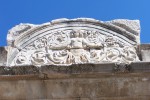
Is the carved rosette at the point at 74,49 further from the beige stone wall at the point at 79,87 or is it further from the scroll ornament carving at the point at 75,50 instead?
the beige stone wall at the point at 79,87

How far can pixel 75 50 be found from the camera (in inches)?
261

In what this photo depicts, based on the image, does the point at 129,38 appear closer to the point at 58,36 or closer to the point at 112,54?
the point at 112,54

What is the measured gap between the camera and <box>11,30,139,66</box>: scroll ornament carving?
6414mm

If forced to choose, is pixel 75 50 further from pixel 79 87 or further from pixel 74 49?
pixel 79 87

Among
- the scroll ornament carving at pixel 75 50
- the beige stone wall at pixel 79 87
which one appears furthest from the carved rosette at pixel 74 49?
the beige stone wall at pixel 79 87

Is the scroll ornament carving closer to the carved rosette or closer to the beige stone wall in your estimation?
the carved rosette

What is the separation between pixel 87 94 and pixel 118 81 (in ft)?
1.73

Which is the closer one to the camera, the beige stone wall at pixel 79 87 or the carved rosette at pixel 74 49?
the beige stone wall at pixel 79 87

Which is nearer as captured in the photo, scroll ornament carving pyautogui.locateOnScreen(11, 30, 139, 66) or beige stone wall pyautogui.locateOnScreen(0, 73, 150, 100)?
beige stone wall pyautogui.locateOnScreen(0, 73, 150, 100)

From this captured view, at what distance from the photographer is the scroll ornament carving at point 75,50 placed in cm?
641

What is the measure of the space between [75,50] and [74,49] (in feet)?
0.11

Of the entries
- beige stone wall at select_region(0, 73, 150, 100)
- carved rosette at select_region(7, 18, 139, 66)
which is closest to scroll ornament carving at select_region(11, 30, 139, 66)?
carved rosette at select_region(7, 18, 139, 66)

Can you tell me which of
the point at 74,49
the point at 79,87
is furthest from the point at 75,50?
the point at 79,87

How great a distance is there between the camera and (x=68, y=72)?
5.77 m
